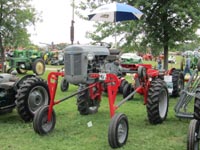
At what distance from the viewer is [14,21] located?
60.3ft

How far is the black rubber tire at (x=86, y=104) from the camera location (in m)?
7.30

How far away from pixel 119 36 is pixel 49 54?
1792 centimetres

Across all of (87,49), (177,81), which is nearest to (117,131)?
(87,49)

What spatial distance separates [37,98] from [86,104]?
1.18 meters

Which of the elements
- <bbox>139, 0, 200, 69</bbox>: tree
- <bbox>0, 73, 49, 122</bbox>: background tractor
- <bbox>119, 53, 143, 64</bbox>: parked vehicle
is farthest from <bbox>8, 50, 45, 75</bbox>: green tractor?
<bbox>0, 73, 49, 122</bbox>: background tractor

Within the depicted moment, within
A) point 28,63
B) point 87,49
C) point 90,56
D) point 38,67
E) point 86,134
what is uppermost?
point 87,49

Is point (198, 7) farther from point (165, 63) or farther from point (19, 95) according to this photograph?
point (19, 95)

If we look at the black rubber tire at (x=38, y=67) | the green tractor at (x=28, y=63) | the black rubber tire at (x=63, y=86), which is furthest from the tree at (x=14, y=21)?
the black rubber tire at (x=63, y=86)

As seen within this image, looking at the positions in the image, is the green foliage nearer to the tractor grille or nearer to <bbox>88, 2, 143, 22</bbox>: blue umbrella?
<bbox>88, 2, 143, 22</bbox>: blue umbrella

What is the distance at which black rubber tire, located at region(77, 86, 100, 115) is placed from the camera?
288 inches

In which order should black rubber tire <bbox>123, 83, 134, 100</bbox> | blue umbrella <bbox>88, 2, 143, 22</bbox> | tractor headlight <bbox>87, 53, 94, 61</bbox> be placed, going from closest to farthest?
1. tractor headlight <bbox>87, 53, 94, 61</bbox>
2. blue umbrella <bbox>88, 2, 143, 22</bbox>
3. black rubber tire <bbox>123, 83, 134, 100</bbox>

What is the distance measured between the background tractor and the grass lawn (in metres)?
0.31

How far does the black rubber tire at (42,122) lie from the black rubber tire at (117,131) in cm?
133

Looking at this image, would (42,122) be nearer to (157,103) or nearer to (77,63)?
(77,63)
